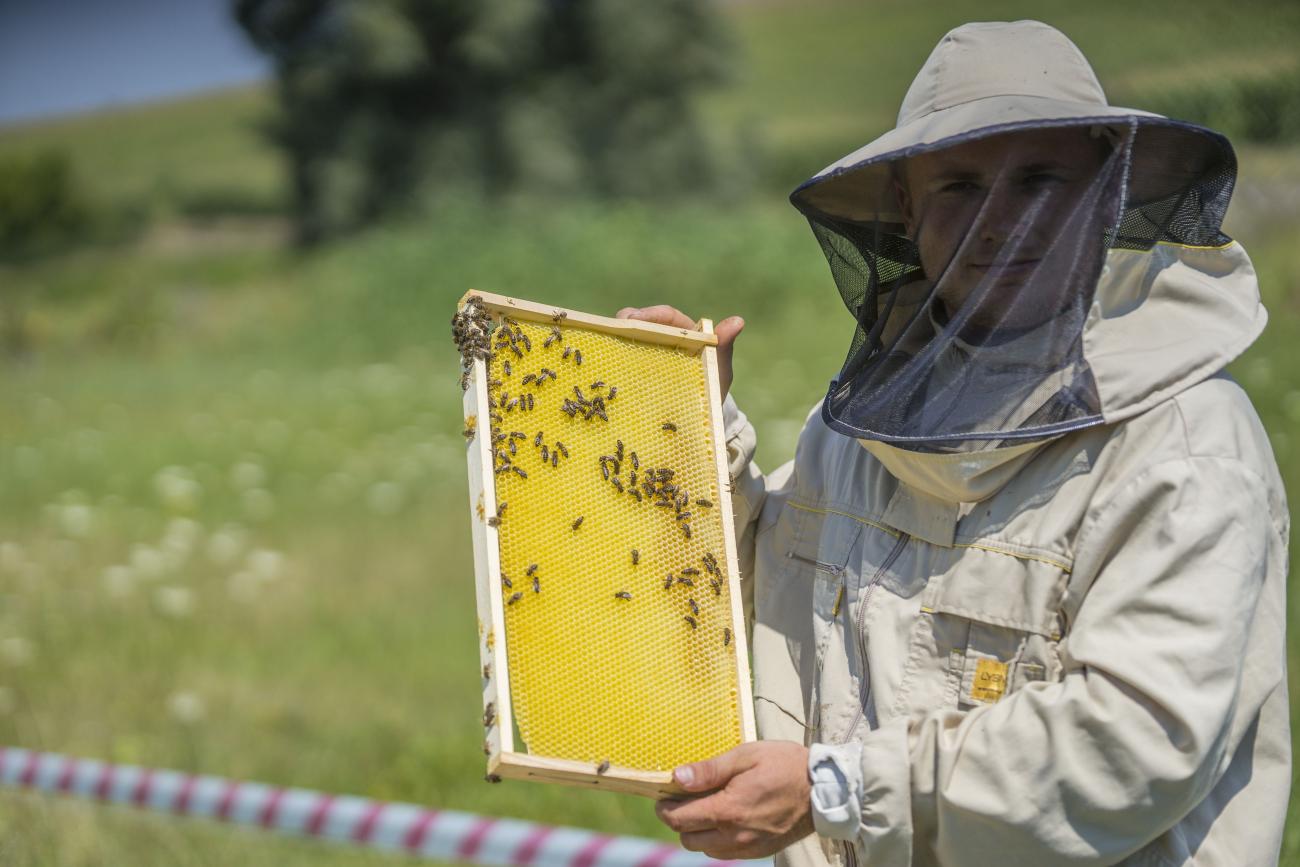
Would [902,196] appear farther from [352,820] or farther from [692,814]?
[352,820]

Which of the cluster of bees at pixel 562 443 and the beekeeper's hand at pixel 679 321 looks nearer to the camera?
the cluster of bees at pixel 562 443

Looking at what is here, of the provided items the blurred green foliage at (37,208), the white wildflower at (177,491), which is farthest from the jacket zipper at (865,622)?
the blurred green foliage at (37,208)

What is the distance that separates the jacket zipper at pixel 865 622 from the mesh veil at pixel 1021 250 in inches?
9.1

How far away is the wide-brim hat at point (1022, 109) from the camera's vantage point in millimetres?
1952

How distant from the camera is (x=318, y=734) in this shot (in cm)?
533

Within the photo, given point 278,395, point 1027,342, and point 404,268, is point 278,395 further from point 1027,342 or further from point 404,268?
point 1027,342

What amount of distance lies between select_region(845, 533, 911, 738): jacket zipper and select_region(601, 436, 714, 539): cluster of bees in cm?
37

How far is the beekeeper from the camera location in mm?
1810

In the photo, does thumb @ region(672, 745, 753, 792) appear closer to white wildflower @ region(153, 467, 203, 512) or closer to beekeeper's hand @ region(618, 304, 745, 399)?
beekeeper's hand @ region(618, 304, 745, 399)

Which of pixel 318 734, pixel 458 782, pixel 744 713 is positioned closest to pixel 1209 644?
pixel 744 713

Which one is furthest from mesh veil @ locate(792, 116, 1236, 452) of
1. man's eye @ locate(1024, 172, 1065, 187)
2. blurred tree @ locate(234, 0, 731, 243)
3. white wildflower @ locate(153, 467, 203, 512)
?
blurred tree @ locate(234, 0, 731, 243)

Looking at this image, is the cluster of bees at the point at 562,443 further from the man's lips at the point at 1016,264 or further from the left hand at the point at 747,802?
the man's lips at the point at 1016,264

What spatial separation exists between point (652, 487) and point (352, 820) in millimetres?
2289

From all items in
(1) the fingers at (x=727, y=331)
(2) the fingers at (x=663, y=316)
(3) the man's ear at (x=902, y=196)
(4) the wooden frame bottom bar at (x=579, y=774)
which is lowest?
(4) the wooden frame bottom bar at (x=579, y=774)
